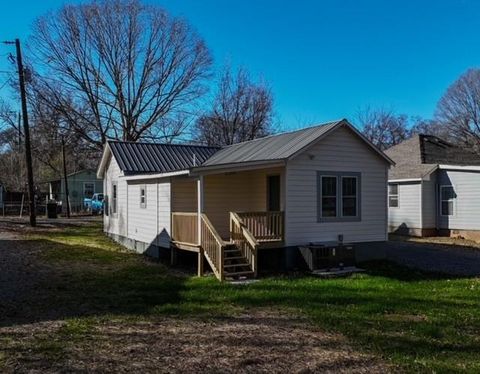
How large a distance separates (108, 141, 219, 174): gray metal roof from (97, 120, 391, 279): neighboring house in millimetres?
1709

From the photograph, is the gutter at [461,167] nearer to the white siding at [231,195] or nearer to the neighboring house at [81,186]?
the white siding at [231,195]

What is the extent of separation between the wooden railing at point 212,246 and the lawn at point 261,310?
0.40 m

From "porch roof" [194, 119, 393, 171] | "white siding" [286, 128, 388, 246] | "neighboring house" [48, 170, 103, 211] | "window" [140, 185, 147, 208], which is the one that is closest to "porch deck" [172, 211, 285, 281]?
Answer: "white siding" [286, 128, 388, 246]

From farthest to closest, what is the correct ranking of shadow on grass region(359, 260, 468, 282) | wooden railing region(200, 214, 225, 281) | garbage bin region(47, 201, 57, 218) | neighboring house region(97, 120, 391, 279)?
1. garbage bin region(47, 201, 57, 218)
2. neighboring house region(97, 120, 391, 279)
3. shadow on grass region(359, 260, 468, 282)
4. wooden railing region(200, 214, 225, 281)

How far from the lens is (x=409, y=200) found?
75.1 ft

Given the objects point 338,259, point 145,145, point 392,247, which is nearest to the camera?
point 338,259

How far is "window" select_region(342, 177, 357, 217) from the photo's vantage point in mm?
14078

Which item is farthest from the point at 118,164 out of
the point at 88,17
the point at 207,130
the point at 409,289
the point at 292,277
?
the point at 207,130

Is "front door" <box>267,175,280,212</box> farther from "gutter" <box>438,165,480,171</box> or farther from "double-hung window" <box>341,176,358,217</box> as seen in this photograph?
"gutter" <box>438,165,480,171</box>

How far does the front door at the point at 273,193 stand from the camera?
1494 cm

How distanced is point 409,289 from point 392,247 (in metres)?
7.71

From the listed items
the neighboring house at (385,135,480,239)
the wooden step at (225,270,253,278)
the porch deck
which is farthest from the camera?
the neighboring house at (385,135,480,239)

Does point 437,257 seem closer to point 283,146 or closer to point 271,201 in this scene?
point 271,201

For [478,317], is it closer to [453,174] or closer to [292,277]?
[292,277]
